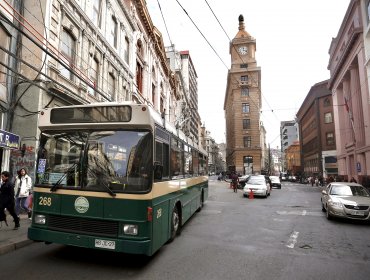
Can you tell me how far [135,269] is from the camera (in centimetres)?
538

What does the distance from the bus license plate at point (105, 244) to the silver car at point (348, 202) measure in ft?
28.8

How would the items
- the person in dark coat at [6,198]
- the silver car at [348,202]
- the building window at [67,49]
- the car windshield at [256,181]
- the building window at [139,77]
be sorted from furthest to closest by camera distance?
1. the building window at [139,77]
2. the car windshield at [256,181]
3. the building window at [67,49]
4. the silver car at [348,202]
5. the person in dark coat at [6,198]

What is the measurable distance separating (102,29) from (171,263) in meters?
16.9

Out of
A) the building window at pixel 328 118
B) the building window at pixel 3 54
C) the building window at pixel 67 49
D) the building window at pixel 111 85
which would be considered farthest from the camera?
the building window at pixel 328 118

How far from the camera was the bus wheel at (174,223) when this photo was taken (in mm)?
7296

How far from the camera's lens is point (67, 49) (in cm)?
1474

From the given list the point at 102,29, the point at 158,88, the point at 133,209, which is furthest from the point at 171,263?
the point at 158,88

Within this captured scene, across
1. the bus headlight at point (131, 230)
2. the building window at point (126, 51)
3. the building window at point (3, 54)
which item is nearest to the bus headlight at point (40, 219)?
the bus headlight at point (131, 230)

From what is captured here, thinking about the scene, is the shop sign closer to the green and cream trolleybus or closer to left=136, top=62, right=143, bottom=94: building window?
the green and cream trolleybus

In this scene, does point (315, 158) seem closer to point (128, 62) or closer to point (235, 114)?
point (235, 114)

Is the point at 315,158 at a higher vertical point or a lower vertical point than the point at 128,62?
lower

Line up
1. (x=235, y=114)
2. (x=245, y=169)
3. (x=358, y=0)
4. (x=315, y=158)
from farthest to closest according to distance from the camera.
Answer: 1. (x=235, y=114)
2. (x=245, y=169)
3. (x=315, y=158)
4. (x=358, y=0)

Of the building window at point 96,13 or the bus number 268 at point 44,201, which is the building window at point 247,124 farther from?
the bus number 268 at point 44,201

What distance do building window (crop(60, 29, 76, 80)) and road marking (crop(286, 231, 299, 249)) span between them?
40.2 ft
